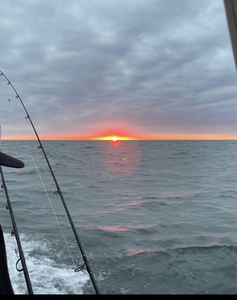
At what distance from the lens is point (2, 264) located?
1.72 m

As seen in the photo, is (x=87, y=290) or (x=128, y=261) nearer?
(x=87, y=290)

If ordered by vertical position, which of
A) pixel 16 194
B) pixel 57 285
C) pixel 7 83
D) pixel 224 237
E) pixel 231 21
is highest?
pixel 7 83

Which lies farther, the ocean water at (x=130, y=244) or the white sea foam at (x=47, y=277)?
the ocean water at (x=130, y=244)

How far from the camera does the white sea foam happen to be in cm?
364

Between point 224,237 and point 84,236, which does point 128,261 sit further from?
point 224,237

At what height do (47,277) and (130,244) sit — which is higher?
(47,277)

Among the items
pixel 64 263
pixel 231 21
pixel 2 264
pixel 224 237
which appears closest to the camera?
pixel 231 21

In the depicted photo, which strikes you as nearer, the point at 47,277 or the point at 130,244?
the point at 47,277

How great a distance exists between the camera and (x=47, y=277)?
395cm

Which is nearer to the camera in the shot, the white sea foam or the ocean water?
the white sea foam

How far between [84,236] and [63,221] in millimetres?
1207

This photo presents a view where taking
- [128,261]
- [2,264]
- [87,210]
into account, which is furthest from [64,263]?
[87,210]

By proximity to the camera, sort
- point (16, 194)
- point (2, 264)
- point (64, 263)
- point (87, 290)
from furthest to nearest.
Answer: point (16, 194), point (64, 263), point (87, 290), point (2, 264)

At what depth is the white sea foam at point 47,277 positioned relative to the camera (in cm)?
364
